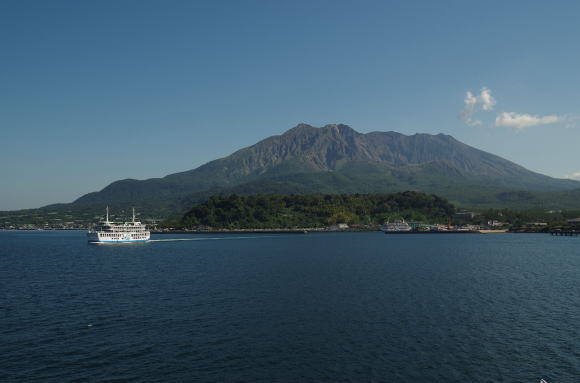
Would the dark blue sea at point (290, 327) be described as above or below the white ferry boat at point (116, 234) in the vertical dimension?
below

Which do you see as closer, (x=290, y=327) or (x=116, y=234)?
(x=290, y=327)

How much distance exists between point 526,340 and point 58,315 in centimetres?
4576

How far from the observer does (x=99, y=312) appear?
47906 mm

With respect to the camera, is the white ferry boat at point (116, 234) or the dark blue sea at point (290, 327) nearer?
the dark blue sea at point (290, 327)

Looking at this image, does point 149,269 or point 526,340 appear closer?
point 526,340

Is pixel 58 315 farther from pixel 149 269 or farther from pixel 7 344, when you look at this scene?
pixel 149 269

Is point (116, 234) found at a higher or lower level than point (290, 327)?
higher

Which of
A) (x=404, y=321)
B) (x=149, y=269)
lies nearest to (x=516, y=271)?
(x=404, y=321)

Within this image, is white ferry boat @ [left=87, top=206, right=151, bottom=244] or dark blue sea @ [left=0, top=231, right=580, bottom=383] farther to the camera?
white ferry boat @ [left=87, top=206, right=151, bottom=244]

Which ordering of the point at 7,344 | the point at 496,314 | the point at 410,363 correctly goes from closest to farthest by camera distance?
1. the point at 410,363
2. the point at 7,344
3. the point at 496,314

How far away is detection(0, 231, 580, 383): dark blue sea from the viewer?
3064cm

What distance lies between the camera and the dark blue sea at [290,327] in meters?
30.6

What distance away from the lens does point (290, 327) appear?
137 ft

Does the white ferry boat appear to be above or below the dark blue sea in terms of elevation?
above
